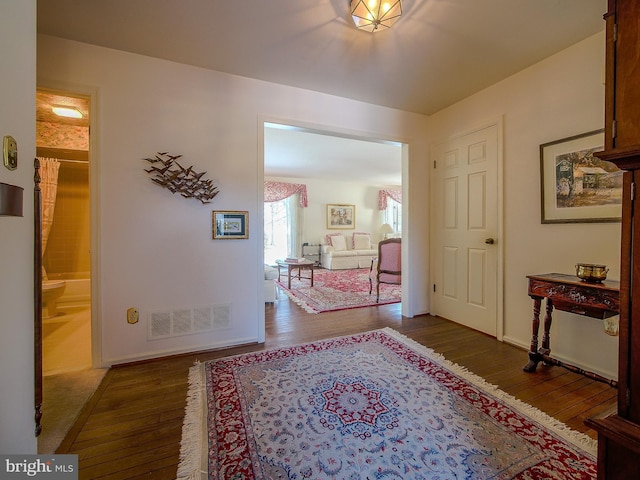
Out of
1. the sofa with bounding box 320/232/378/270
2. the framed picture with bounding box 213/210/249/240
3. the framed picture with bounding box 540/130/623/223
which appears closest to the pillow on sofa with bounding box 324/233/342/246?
the sofa with bounding box 320/232/378/270

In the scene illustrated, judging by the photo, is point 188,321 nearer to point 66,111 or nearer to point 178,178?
point 178,178

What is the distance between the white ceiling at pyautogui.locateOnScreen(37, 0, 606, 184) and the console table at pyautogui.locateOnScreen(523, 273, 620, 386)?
178 cm

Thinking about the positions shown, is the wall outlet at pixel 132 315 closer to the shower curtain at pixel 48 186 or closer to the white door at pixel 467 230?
the shower curtain at pixel 48 186

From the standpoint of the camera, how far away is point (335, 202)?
8398 mm

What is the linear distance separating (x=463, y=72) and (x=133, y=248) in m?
3.24

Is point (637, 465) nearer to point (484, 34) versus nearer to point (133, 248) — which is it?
point (484, 34)

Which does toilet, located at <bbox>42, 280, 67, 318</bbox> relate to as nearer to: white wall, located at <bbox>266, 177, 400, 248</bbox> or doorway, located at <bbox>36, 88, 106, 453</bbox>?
doorway, located at <bbox>36, 88, 106, 453</bbox>

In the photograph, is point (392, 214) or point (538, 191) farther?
point (392, 214)

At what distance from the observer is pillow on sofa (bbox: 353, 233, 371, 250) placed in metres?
8.28

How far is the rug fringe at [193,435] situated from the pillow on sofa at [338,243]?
19.9 feet

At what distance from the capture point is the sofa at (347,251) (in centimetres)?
750

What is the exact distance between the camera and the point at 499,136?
2707 mm

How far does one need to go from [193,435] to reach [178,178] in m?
1.86
